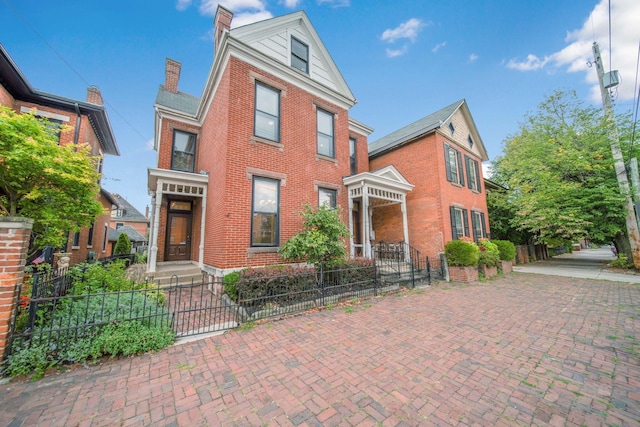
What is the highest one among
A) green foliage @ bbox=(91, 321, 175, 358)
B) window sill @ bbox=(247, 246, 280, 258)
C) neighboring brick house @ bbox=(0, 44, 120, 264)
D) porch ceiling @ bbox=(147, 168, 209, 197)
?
neighboring brick house @ bbox=(0, 44, 120, 264)

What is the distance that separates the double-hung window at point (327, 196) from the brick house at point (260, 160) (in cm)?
4

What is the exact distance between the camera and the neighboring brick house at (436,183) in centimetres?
1165

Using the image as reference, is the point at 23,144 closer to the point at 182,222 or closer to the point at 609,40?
the point at 182,222

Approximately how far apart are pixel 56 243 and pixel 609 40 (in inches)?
756

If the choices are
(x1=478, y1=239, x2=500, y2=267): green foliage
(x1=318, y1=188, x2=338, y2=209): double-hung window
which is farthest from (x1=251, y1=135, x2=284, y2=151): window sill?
(x1=478, y1=239, x2=500, y2=267): green foliage

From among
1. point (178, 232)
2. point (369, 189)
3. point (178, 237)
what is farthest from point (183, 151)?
point (369, 189)

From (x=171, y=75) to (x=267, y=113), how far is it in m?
8.82

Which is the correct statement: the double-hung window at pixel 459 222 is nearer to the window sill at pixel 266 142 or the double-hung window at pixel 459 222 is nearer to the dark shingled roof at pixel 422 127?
the dark shingled roof at pixel 422 127

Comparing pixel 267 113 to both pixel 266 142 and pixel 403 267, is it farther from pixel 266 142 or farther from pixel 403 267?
pixel 403 267

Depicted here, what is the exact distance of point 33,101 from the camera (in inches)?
378

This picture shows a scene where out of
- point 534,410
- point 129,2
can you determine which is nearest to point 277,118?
point 129,2

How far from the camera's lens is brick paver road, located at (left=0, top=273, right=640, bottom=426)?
94.6 inches

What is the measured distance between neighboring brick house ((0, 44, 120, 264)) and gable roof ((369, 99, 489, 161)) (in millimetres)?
12689

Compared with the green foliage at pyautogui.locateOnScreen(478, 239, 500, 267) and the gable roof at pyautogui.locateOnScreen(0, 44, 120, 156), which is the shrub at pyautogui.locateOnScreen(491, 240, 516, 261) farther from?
the gable roof at pyautogui.locateOnScreen(0, 44, 120, 156)
